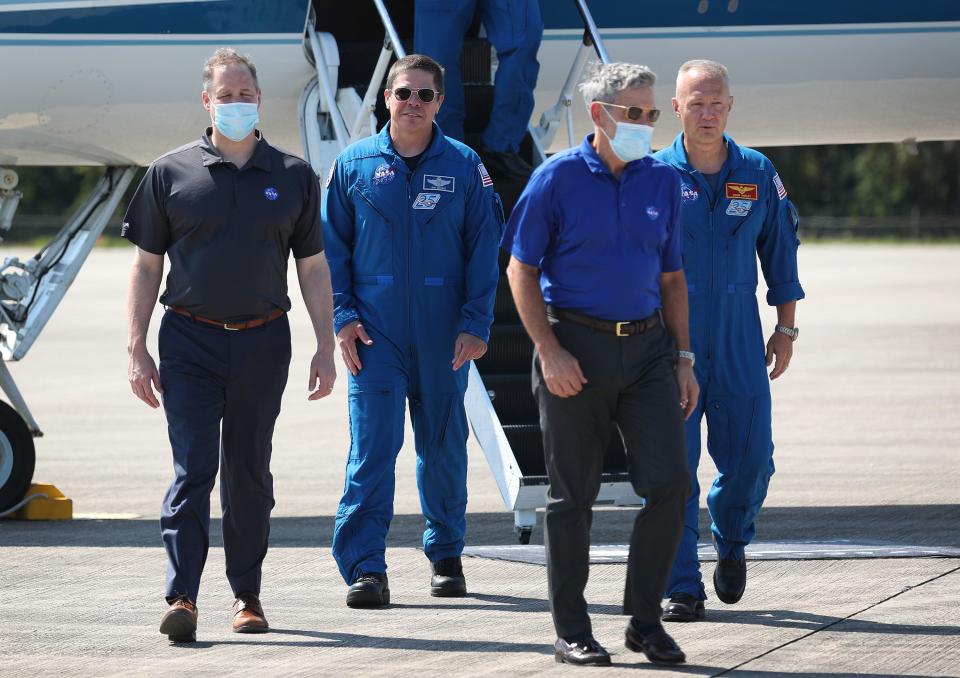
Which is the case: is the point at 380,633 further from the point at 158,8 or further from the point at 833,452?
the point at 833,452

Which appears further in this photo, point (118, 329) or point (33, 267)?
point (118, 329)

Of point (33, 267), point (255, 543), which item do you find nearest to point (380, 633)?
point (255, 543)

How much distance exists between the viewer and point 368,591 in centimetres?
652

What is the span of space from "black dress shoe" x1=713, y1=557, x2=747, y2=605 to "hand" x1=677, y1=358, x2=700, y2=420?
95cm

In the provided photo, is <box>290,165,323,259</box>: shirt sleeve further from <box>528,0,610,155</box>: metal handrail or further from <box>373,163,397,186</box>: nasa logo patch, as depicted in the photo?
<box>528,0,610,155</box>: metal handrail

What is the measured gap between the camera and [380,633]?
605 cm

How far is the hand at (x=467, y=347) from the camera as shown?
663 cm

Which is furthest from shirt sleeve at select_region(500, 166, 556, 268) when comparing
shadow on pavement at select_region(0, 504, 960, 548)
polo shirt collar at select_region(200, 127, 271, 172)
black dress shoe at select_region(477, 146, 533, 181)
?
black dress shoe at select_region(477, 146, 533, 181)

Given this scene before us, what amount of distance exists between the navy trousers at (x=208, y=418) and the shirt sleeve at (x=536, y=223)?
110cm

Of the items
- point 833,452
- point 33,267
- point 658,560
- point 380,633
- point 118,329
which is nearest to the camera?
point 658,560

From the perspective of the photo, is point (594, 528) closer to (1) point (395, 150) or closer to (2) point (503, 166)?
(2) point (503, 166)

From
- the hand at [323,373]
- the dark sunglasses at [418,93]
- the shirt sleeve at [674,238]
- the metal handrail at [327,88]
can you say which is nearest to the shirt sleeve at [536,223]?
the shirt sleeve at [674,238]

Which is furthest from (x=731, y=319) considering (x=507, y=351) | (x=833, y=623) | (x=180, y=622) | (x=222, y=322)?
(x=180, y=622)

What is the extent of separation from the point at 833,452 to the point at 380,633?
21.6ft
